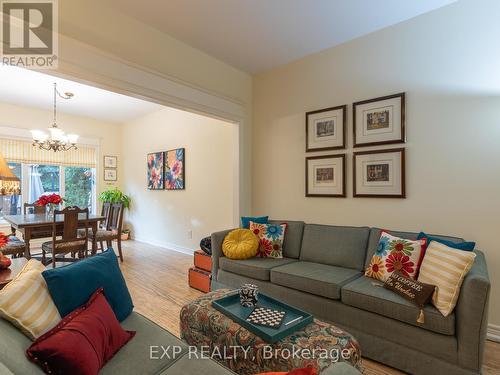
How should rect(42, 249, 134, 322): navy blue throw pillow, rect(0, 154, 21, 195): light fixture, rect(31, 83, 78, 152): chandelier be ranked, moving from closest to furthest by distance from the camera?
rect(42, 249, 134, 322): navy blue throw pillow, rect(0, 154, 21, 195): light fixture, rect(31, 83, 78, 152): chandelier

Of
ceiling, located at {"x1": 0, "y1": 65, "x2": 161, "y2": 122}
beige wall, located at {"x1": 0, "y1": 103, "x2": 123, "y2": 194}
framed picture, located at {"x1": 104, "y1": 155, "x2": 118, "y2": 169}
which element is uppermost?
ceiling, located at {"x1": 0, "y1": 65, "x2": 161, "y2": 122}

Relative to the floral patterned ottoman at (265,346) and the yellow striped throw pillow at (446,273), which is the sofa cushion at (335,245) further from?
the floral patterned ottoman at (265,346)

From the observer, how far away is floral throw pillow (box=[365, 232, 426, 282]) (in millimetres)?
2061

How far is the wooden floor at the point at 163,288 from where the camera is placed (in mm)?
1955

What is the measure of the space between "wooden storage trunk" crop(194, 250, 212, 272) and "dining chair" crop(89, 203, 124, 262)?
1.80 meters

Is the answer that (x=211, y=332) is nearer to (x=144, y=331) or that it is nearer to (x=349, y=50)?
(x=144, y=331)

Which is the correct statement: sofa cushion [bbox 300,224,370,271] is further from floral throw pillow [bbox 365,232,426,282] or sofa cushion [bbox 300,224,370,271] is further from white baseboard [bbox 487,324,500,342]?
white baseboard [bbox 487,324,500,342]

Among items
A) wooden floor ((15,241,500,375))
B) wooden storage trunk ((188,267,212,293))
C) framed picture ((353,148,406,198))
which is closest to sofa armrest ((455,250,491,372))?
wooden floor ((15,241,500,375))

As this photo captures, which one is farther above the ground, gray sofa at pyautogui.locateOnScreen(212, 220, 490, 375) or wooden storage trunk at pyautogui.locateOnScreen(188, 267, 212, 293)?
gray sofa at pyautogui.locateOnScreen(212, 220, 490, 375)

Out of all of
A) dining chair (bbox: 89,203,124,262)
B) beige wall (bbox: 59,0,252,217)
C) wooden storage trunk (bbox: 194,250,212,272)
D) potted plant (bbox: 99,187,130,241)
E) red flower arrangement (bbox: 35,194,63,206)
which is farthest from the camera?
potted plant (bbox: 99,187,130,241)

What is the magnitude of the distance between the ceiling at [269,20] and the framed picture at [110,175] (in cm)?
444

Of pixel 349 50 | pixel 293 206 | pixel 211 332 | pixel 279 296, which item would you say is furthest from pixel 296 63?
pixel 211 332

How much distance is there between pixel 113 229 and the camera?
183 inches

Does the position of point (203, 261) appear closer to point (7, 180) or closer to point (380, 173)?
point (7, 180)
